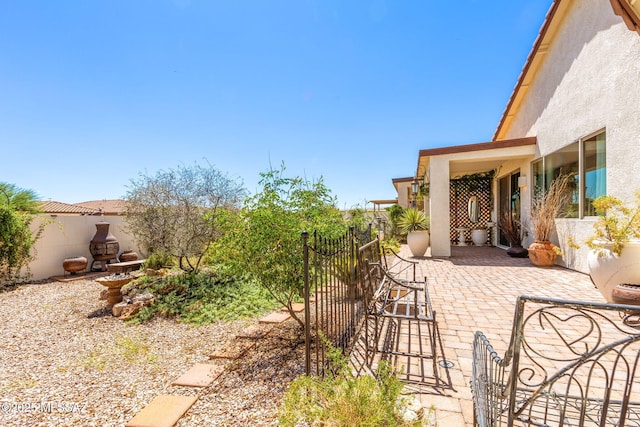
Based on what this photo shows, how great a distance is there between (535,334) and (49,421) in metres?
4.45

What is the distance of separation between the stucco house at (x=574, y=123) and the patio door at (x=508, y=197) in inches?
1.5

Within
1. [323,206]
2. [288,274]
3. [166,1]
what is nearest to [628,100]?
[323,206]

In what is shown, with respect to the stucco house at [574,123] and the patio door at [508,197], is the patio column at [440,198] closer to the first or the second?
the stucco house at [574,123]

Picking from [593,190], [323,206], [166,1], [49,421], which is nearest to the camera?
[49,421]

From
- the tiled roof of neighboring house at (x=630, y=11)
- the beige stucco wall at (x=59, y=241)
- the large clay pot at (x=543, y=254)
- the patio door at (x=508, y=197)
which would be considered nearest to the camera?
the tiled roof of neighboring house at (x=630, y=11)

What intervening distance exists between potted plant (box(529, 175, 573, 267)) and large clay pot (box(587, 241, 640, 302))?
253 centimetres

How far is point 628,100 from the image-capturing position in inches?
180

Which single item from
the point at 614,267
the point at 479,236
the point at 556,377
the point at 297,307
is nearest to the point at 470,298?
the point at 614,267

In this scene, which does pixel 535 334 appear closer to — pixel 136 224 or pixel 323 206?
pixel 323 206

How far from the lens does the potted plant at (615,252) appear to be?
3760mm

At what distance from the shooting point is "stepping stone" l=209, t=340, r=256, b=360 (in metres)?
3.16

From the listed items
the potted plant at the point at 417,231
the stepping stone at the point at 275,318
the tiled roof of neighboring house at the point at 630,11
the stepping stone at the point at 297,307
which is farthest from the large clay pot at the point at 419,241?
the tiled roof of neighboring house at the point at 630,11

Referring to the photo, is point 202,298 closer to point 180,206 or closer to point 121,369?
point 121,369

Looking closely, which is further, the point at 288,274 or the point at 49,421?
the point at 288,274
